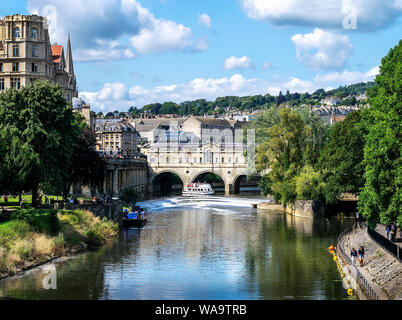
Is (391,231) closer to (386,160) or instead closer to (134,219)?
(386,160)

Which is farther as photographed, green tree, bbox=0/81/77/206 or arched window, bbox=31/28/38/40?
arched window, bbox=31/28/38/40

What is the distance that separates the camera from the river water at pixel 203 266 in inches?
1315

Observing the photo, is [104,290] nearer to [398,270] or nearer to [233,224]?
[398,270]

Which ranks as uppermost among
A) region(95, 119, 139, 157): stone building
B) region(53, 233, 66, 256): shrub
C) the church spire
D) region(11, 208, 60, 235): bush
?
the church spire

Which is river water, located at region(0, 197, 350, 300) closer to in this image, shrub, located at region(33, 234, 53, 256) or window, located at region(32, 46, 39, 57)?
shrub, located at region(33, 234, 53, 256)

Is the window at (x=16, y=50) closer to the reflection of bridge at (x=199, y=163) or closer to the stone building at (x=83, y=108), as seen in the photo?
the stone building at (x=83, y=108)

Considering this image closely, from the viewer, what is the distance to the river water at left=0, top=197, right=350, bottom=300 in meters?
33.4

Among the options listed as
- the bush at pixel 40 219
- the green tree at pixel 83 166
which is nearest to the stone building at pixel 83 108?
the green tree at pixel 83 166

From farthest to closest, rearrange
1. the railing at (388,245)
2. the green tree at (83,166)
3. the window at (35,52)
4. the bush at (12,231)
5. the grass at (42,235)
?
the window at (35,52) → the green tree at (83,166) → the bush at (12,231) → the grass at (42,235) → the railing at (388,245)

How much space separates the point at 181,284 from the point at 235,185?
3452 inches

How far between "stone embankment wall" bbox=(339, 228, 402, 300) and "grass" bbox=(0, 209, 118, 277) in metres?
18.3

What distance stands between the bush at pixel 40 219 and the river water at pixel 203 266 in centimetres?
282

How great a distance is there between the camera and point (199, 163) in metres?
125

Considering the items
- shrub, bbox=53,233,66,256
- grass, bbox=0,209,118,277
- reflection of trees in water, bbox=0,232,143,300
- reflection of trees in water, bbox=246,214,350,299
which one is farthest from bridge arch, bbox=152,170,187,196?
reflection of trees in water, bbox=0,232,143,300
